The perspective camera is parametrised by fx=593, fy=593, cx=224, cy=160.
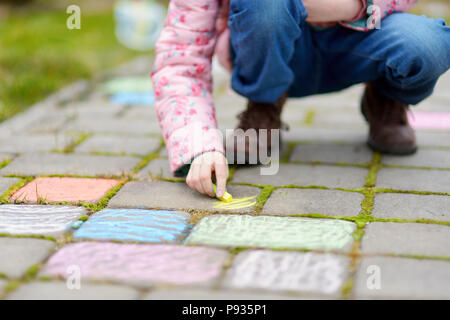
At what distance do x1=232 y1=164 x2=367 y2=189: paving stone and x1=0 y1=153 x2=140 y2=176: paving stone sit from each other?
16.6 inches

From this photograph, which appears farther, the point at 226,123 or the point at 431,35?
the point at 226,123

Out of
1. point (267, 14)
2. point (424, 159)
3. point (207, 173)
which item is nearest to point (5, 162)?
point (207, 173)

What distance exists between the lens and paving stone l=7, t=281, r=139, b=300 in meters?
1.21

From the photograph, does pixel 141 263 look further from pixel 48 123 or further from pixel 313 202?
pixel 48 123

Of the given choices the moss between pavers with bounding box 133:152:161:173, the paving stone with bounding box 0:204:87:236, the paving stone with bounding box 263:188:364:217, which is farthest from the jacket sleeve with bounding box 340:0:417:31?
the paving stone with bounding box 0:204:87:236

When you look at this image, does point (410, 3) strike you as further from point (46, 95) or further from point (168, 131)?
point (46, 95)

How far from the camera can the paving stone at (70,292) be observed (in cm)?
121

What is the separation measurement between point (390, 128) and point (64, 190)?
3.89 ft

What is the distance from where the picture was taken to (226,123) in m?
2.68

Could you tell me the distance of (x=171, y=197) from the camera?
1.77 meters

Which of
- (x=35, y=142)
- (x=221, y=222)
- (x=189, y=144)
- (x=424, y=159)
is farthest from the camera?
(x=35, y=142)
